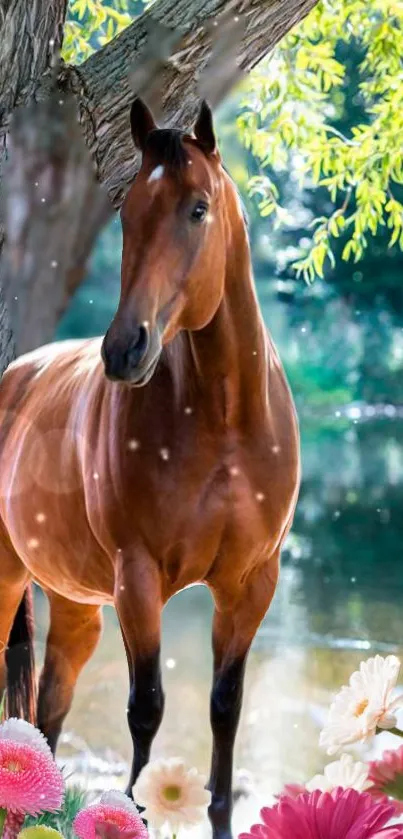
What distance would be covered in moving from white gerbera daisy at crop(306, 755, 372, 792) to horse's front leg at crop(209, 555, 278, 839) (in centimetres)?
40

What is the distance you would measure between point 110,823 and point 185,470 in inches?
14.8

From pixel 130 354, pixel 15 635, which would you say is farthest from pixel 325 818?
pixel 15 635

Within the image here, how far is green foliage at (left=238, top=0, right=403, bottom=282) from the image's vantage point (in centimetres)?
117

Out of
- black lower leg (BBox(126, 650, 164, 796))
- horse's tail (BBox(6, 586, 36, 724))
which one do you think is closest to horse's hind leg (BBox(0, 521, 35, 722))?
horse's tail (BBox(6, 586, 36, 724))

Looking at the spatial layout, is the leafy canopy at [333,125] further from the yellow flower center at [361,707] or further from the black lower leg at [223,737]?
the yellow flower center at [361,707]

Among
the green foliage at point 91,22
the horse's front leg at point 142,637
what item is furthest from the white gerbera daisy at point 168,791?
the green foliage at point 91,22

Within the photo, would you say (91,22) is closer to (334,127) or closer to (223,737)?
(334,127)

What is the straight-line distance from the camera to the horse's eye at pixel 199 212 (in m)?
0.73

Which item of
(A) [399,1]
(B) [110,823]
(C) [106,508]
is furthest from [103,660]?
(A) [399,1]

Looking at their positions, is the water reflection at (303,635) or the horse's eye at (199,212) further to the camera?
the water reflection at (303,635)

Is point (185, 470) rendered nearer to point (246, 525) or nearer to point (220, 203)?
point (246, 525)

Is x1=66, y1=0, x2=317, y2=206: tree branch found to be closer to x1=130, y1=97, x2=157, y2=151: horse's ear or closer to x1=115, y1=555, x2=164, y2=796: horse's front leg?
x1=130, y1=97, x2=157, y2=151: horse's ear

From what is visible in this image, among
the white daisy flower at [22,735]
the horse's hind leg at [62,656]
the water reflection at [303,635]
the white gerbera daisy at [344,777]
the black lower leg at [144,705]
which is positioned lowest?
the water reflection at [303,635]

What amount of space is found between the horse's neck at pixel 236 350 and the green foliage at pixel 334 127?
1.04 ft
